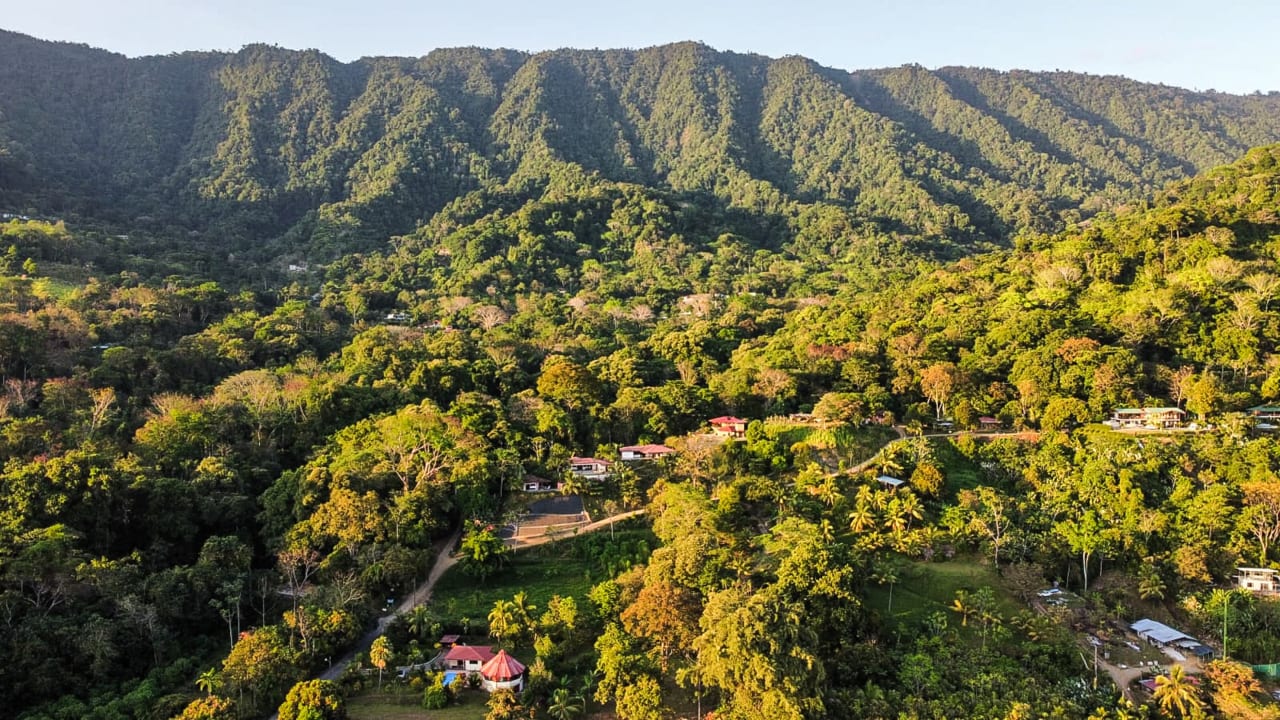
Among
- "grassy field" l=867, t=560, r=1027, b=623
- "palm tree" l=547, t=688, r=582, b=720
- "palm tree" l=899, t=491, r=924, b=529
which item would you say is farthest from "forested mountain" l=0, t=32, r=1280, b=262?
"palm tree" l=547, t=688, r=582, b=720

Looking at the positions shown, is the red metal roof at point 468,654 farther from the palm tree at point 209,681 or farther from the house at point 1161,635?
the house at point 1161,635

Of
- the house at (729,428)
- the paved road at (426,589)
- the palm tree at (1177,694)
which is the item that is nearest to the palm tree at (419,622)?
the paved road at (426,589)

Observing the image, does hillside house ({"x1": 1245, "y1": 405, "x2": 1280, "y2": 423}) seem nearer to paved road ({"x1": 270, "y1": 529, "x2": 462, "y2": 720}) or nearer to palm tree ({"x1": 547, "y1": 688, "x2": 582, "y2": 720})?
palm tree ({"x1": 547, "y1": 688, "x2": 582, "y2": 720})

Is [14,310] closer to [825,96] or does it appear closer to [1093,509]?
[1093,509]

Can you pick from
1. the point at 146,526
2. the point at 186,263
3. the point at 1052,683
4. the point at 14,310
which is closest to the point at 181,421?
the point at 146,526

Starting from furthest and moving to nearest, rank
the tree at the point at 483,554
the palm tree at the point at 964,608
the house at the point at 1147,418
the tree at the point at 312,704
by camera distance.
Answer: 1. the house at the point at 1147,418
2. the tree at the point at 483,554
3. the palm tree at the point at 964,608
4. the tree at the point at 312,704

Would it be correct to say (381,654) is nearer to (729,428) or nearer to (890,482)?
(890,482)

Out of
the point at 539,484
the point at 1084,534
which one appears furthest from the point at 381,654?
the point at 1084,534
